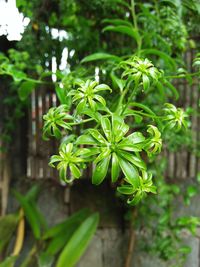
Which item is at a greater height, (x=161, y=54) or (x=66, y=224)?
(x=161, y=54)

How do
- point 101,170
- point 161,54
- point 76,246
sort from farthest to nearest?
point 76,246, point 161,54, point 101,170

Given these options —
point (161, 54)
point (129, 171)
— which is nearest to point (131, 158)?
point (129, 171)

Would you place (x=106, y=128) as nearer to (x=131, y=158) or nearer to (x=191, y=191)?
(x=131, y=158)

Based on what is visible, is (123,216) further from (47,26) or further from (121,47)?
(47,26)

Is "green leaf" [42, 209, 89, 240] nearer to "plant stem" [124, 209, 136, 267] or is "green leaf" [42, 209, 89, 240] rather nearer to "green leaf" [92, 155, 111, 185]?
"plant stem" [124, 209, 136, 267]

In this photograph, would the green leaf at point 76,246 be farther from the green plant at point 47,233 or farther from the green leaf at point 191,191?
the green leaf at point 191,191

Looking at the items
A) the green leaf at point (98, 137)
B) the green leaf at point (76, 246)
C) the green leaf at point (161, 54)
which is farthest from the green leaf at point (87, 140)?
the green leaf at point (76, 246)

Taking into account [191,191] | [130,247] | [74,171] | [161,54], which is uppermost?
[161,54]

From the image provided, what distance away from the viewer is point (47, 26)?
1148 millimetres

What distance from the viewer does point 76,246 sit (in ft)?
4.04

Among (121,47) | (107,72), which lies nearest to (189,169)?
(121,47)

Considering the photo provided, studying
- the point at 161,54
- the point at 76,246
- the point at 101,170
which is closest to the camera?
the point at 101,170

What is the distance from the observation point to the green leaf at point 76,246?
4.03 feet

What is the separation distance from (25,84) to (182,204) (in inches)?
32.0
